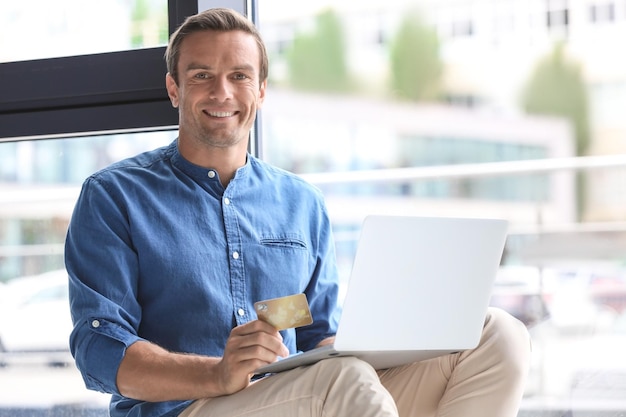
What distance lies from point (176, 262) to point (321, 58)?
2.04 m

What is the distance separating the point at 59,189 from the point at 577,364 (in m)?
1.61

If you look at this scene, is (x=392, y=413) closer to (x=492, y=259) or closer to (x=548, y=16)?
Result: (x=492, y=259)

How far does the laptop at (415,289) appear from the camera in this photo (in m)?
1.39

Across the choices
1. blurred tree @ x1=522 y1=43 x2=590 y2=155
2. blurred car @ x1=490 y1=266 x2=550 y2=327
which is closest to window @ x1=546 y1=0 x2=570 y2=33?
Answer: blurred tree @ x1=522 y1=43 x2=590 y2=155

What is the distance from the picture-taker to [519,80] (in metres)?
3.45

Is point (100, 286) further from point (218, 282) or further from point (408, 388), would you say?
point (408, 388)

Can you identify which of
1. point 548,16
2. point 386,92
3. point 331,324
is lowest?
point 331,324

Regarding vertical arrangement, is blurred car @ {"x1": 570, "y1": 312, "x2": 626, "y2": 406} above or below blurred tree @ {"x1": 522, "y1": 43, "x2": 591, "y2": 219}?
below

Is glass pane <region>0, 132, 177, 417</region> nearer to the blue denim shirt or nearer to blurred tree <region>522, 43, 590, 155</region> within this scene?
the blue denim shirt

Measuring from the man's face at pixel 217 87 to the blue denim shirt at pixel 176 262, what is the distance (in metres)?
0.07

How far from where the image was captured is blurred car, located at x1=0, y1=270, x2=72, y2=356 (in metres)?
2.58

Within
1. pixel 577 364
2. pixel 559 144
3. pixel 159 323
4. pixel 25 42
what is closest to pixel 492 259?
pixel 159 323

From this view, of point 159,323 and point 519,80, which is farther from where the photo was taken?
point 519,80

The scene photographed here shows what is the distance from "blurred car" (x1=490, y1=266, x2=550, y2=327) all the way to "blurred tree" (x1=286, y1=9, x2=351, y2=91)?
118 cm
